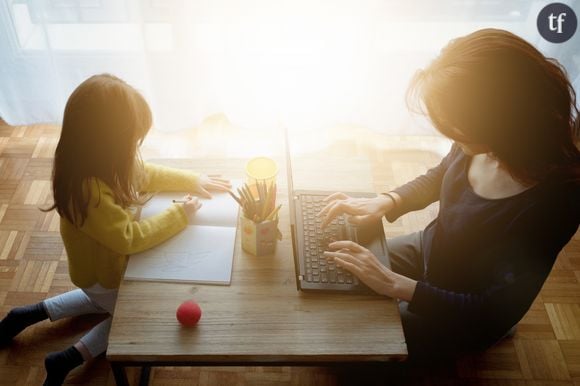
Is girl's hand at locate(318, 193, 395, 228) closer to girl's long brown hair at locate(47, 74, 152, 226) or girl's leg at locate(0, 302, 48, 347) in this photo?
girl's long brown hair at locate(47, 74, 152, 226)

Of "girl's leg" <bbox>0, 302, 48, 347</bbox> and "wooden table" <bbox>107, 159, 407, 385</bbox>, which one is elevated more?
"wooden table" <bbox>107, 159, 407, 385</bbox>

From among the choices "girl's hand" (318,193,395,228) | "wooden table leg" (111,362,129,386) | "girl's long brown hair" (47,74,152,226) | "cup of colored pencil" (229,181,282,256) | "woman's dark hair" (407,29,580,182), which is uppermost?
"woman's dark hair" (407,29,580,182)

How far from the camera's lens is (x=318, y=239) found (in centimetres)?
125

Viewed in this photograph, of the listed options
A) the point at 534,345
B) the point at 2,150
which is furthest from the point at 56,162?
the point at 534,345

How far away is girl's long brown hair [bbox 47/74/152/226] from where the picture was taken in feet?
3.79

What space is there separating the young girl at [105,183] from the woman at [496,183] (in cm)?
45

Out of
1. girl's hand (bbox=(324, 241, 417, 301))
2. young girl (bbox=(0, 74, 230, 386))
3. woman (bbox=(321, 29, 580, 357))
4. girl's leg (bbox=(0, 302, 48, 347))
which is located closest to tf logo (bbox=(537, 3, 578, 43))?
woman (bbox=(321, 29, 580, 357))

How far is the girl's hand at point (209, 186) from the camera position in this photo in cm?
137

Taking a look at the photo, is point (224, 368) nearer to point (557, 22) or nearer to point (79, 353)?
point (79, 353)

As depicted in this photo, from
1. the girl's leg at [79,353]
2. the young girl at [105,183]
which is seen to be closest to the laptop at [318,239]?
the young girl at [105,183]

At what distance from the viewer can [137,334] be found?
1.07 metres

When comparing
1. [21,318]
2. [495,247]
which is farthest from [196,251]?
[21,318]

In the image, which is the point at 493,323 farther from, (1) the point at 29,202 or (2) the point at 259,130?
(1) the point at 29,202

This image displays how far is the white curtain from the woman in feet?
3.10
